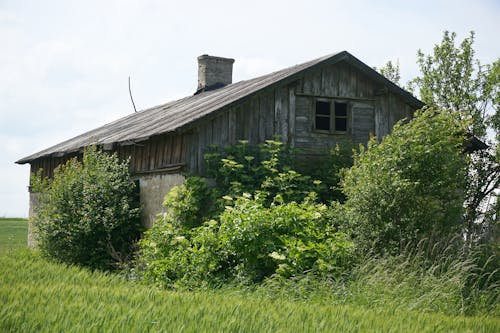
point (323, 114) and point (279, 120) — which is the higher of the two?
point (323, 114)

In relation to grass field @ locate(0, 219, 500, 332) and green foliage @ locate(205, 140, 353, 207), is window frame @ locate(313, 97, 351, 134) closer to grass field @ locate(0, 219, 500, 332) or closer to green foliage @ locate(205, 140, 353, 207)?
green foliage @ locate(205, 140, 353, 207)

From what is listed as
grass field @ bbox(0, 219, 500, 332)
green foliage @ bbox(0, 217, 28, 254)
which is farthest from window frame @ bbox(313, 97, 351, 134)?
green foliage @ bbox(0, 217, 28, 254)

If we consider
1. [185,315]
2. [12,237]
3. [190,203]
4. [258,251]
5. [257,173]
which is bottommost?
[12,237]

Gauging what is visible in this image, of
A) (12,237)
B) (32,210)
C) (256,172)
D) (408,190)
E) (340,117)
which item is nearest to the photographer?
(408,190)

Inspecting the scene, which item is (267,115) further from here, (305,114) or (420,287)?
(420,287)

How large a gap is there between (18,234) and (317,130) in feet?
65.2

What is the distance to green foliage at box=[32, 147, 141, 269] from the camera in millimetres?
16531

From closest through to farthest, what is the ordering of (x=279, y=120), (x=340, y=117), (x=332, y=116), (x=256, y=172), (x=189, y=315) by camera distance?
1. (x=189, y=315)
2. (x=256, y=172)
3. (x=279, y=120)
4. (x=332, y=116)
5. (x=340, y=117)

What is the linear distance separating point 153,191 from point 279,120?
367cm

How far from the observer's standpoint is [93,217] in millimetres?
16594

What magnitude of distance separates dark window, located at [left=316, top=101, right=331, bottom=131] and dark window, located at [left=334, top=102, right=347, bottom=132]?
10.1 inches

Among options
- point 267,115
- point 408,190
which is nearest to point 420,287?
point 408,190

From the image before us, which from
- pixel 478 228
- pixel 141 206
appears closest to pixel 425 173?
pixel 478 228

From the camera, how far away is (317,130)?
17.2 meters
